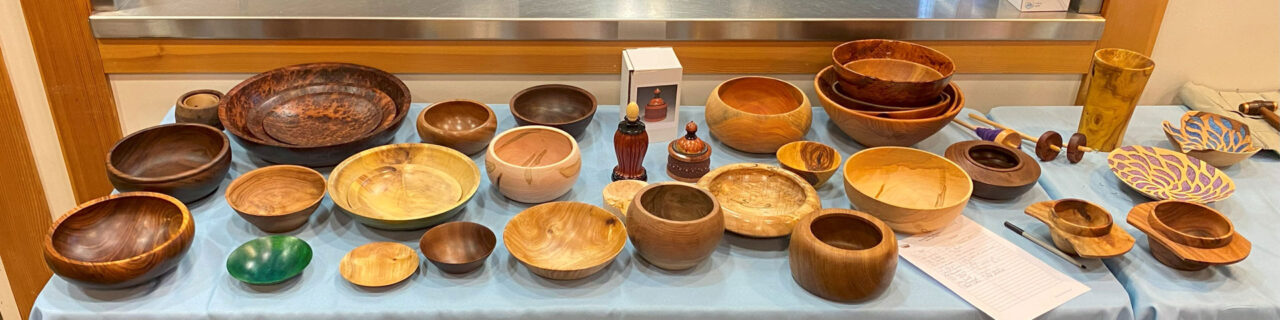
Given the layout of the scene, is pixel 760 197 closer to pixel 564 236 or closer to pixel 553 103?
pixel 564 236

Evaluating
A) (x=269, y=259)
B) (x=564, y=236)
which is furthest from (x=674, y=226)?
(x=269, y=259)

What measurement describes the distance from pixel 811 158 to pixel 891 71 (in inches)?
14.6

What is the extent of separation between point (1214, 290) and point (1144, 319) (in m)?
0.13

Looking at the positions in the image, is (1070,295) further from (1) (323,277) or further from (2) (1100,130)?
(1) (323,277)

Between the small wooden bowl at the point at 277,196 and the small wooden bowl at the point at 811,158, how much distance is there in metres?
0.88

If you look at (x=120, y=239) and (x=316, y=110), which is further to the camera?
(x=316, y=110)

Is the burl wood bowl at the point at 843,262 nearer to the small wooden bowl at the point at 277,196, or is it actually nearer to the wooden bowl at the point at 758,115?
the wooden bowl at the point at 758,115

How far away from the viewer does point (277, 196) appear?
1.54 metres

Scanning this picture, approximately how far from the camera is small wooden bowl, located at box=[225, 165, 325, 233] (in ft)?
4.64

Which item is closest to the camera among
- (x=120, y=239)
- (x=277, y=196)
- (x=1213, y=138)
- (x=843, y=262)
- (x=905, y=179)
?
(x=843, y=262)

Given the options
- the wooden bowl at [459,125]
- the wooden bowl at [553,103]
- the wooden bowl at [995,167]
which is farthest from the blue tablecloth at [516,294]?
the wooden bowl at [553,103]

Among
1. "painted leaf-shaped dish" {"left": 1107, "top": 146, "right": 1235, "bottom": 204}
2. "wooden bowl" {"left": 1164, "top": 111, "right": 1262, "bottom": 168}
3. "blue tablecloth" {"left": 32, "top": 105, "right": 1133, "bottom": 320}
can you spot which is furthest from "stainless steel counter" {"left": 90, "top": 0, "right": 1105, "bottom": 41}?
"blue tablecloth" {"left": 32, "top": 105, "right": 1133, "bottom": 320}

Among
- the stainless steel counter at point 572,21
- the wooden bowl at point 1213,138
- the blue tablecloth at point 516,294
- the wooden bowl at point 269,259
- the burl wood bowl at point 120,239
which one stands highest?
the stainless steel counter at point 572,21

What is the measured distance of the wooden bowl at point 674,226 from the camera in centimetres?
127
